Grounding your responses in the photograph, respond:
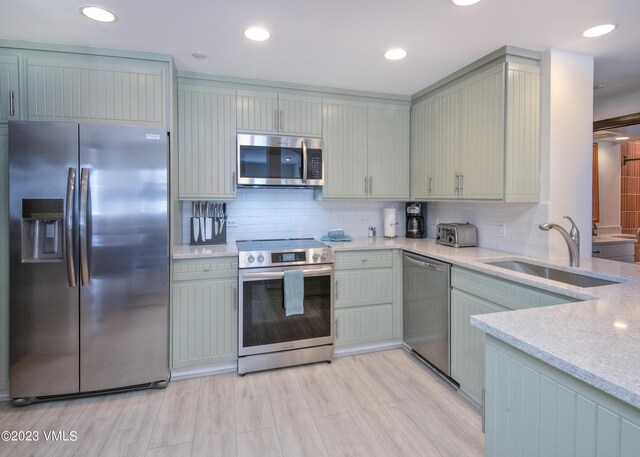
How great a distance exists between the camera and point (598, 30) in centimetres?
213

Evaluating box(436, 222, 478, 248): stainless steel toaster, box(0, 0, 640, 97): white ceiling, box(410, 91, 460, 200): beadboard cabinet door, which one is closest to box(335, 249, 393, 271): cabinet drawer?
box(436, 222, 478, 248): stainless steel toaster

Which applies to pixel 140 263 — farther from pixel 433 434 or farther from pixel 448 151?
pixel 448 151

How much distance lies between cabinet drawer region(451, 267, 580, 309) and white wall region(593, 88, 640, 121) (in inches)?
95.0

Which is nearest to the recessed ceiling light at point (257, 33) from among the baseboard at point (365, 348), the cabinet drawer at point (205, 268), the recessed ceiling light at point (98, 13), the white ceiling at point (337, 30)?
the white ceiling at point (337, 30)

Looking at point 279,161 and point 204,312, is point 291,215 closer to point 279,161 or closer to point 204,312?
point 279,161

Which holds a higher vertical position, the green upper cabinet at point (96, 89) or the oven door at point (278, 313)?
the green upper cabinet at point (96, 89)

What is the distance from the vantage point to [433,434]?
2.02 meters

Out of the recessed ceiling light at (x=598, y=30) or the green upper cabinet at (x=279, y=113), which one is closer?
the recessed ceiling light at (x=598, y=30)

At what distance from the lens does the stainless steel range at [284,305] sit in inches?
107

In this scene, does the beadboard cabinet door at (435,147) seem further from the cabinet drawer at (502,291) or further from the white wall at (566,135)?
the cabinet drawer at (502,291)

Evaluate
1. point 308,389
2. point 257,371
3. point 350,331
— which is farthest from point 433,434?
point 257,371

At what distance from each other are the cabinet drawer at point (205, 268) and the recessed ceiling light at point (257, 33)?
1.57m

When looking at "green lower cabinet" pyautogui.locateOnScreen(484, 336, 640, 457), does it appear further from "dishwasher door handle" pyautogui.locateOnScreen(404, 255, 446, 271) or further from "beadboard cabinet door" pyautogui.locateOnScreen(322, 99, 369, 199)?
"beadboard cabinet door" pyautogui.locateOnScreen(322, 99, 369, 199)

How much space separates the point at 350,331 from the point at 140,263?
179 centimetres
